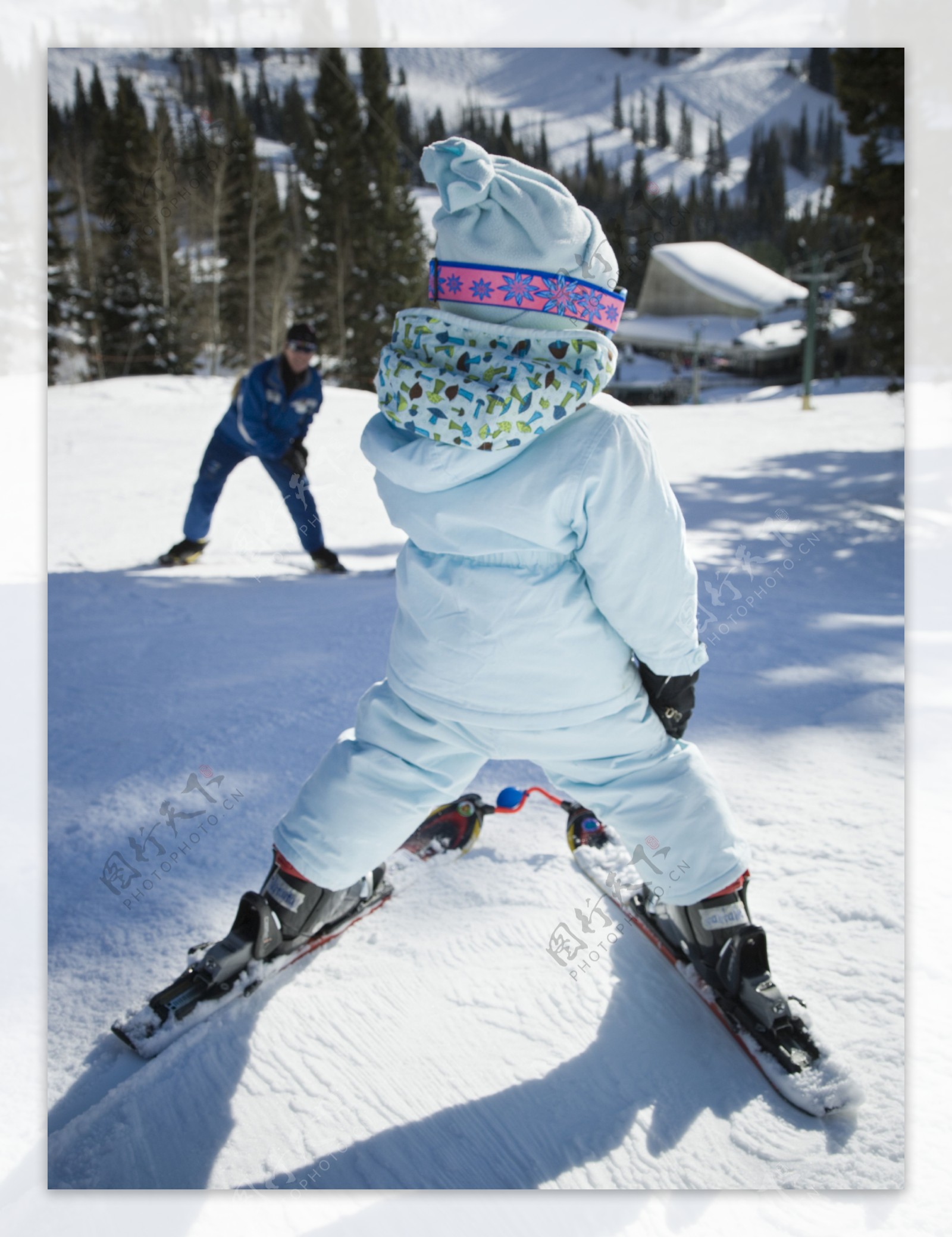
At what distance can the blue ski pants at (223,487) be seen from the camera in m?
3.20

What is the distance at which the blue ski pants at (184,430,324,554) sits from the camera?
3.20 metres

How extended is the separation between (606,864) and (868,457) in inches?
207


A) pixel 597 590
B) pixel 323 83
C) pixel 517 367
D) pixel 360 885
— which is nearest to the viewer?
pixel 517 367

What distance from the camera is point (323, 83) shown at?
3.23 meters

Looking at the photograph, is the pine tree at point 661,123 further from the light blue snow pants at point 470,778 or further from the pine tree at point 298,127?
the light blue snow pants at point 470,778

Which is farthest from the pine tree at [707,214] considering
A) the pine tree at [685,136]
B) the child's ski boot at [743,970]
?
the child's ski boot at [743,970]

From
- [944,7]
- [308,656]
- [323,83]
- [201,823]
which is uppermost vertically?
[323,83]

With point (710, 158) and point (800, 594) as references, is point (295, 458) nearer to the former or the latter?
point (800, 594)

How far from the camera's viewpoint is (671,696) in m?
1.03

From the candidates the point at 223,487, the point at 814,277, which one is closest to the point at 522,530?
the point at 223,487

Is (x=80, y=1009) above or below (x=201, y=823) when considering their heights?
below

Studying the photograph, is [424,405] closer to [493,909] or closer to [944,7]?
[493,909]

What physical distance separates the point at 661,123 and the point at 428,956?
4.57m

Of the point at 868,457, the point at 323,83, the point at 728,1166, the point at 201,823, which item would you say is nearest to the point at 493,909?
the point at 728,1166
